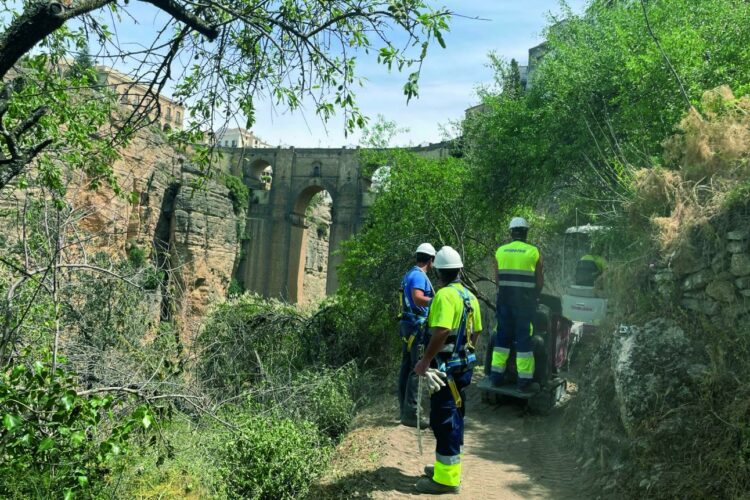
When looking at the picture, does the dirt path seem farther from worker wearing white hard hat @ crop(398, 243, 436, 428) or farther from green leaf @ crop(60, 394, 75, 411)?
green leaf @ crop(60, 394, 75, 411)

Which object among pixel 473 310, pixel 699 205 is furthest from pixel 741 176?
pixel 473 310

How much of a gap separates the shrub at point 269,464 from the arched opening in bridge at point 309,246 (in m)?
33.9

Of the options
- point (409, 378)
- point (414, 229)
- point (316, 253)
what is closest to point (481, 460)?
point (409, 378)

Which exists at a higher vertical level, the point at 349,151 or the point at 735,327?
the point at 349,151

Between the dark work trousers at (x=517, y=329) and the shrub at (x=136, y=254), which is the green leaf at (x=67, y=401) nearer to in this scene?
the dark work trousers at (x=517, y=329)

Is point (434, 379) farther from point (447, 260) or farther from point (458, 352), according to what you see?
point (447, 260)

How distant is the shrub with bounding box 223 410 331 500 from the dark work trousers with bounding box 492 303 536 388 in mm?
2461

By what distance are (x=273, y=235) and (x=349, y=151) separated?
807 cm

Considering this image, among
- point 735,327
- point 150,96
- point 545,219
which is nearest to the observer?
point 735,327

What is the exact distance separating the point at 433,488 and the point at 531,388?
2.53 meters

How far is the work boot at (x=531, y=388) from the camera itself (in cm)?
712

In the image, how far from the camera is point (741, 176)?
6.02 meters

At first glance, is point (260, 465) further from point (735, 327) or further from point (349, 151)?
point (349, 151)

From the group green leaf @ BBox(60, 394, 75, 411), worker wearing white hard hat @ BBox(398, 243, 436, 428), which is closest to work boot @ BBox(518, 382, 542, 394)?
worker wearing white hard hat @ BBox(398, 243, 436, 428)
